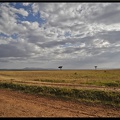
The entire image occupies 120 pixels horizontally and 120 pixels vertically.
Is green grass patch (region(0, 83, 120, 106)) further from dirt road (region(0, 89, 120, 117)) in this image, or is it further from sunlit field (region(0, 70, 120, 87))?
sunlit field (region(0, 70, 120, 87))

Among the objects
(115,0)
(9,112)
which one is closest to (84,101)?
(9,112)

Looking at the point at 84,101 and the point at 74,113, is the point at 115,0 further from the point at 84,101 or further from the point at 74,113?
the point at 84,101

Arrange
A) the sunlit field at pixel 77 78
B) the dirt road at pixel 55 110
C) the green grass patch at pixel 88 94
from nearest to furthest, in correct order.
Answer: the dirt road at pixel 55 110 → the green grass patch at pixel 88 94 → the sunlit field at pixel 77 78

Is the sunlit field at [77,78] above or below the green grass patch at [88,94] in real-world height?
above

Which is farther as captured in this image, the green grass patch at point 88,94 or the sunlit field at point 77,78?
the sunlit field at point 77,78

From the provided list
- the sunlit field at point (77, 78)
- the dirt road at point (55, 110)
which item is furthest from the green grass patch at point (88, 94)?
the sunlit field at point (77, 78)

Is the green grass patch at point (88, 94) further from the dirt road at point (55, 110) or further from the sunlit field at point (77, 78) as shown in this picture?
the sunlit field at point (77, 78)

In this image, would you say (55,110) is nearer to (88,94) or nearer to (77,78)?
(88,94)

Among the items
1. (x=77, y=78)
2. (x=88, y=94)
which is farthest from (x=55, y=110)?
(x=77, y=78)

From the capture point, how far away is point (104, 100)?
40.8ft

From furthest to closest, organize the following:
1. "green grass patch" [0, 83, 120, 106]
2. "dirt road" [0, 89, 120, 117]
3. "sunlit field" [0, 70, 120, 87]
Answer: "sunlit field" [0, 70, 120, 87] < "green grass patch" [0, 83, 120, 106] < "dirt road" [0, 89, 120, 117]

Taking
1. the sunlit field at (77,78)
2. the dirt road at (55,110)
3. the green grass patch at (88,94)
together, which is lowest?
the dirt road at (55,110)

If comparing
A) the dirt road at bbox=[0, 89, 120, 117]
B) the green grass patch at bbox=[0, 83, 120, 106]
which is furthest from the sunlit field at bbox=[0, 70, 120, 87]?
the dirt road at bbox=[0, 89, 120, 117]

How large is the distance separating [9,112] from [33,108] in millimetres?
1304
